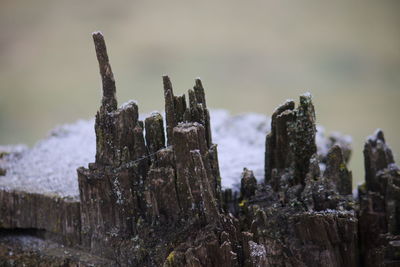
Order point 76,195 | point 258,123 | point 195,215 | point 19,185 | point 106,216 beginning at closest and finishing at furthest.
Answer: point 195,215, point 106,216, point 76,195, point 19,185, point 258,123

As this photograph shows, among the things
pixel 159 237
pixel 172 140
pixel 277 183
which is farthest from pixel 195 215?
pixel 277 183

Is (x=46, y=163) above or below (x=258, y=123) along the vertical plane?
below

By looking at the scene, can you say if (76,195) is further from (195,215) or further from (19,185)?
(195,215)

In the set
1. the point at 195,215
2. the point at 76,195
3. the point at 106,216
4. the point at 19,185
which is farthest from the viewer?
the point at 19,185

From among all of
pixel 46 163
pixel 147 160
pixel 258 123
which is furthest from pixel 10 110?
pixel 147 160

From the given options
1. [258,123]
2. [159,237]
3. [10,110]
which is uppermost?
[10,110]

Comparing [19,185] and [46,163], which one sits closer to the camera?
[19,185]
